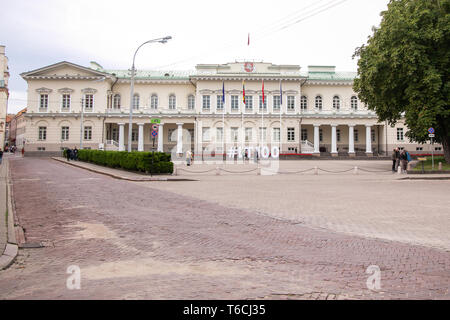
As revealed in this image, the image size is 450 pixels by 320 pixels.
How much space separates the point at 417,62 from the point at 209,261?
2683 cm

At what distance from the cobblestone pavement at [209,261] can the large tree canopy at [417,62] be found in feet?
72.9

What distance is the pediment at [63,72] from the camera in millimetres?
55253

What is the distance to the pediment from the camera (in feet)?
181

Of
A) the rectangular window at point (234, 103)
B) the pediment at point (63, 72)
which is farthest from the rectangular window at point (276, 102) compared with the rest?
the pediment at point (63, 72)

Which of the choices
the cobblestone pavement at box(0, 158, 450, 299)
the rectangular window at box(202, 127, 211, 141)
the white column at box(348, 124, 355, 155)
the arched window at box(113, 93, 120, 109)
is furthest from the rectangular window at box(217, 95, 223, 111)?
the cobblestone pavement at box(0, 158, 450, 299)

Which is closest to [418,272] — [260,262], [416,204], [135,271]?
[260,262]

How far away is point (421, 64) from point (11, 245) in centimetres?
2778

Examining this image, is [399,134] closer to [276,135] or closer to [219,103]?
[276,135]

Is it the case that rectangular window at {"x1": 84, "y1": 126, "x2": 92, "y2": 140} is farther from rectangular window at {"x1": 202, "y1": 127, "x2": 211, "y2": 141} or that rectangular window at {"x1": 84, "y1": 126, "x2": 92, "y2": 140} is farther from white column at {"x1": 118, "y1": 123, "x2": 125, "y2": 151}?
rectangular window at {"x1": 202, "y1": 127, "x2": 211, "y2": 141}

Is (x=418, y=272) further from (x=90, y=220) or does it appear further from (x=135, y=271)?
(x=90, y=220)

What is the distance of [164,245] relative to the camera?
242 inches

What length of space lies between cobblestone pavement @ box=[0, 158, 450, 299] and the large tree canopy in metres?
22.2

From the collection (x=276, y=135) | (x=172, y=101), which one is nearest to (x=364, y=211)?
(x=276, y=135)

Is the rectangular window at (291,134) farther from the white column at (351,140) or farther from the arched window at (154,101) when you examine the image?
the arched window at (154,101)
